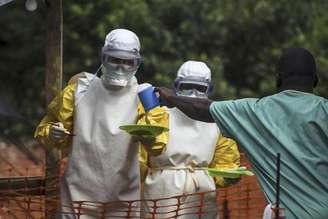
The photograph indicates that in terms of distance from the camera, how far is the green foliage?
58.3 feet

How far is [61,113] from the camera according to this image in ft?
25.2

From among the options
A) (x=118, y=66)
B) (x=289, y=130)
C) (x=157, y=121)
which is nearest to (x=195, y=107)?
(x=289, y=130)

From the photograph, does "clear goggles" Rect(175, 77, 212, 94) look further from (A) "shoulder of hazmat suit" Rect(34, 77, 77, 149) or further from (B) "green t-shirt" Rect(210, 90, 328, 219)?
(B) "green t-shirt" Rect(210, 90, 328, 219)

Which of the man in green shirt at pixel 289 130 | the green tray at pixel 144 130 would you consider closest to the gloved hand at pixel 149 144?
the green tray at pixel 144 130

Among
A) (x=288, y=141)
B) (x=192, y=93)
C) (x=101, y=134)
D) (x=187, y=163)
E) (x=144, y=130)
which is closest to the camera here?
(x=288, y=141)

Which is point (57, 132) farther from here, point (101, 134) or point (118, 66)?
point (118, 66)

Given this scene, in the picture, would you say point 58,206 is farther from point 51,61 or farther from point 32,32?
point 32,32

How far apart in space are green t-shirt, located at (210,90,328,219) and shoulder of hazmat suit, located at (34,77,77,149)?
4.80ft

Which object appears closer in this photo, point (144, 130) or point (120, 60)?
point (144, 130)

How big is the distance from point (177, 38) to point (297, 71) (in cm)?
1226

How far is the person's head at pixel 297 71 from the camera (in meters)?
6.50

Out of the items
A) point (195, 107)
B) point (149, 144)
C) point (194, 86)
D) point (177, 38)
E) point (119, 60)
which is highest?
point (119, 60)

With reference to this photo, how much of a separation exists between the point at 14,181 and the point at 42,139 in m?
0.55

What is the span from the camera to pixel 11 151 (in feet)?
49.9
